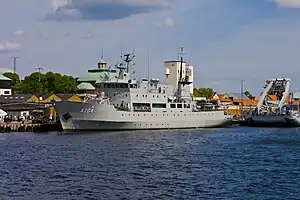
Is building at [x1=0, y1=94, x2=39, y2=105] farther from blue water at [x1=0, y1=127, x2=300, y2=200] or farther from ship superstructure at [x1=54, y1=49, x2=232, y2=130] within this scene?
blue water at [x1=0, y1=127, x2=300, y2=200]

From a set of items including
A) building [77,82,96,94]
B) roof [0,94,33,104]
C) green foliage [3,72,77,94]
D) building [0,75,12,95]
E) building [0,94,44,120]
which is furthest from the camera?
building [77,82,96,94]

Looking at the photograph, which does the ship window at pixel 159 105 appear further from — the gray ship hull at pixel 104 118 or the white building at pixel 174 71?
the white building at pixel 174 71

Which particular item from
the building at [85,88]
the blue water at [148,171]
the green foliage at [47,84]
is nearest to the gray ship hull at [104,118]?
the blue water at [148,171]

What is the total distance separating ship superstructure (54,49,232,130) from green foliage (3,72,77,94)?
164ft

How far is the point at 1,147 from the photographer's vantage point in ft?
214

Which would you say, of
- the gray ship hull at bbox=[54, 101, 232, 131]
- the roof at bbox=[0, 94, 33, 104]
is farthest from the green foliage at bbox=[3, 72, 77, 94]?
the gray ship hull at bbox=[54, 101, 232, 131]

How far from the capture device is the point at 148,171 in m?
44.5

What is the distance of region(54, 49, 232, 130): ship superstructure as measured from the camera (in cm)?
9686

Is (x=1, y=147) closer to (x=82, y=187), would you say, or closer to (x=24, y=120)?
(x=82, y=187)

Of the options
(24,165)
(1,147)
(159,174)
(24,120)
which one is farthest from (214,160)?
(24,120)

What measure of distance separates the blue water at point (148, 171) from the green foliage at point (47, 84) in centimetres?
9522

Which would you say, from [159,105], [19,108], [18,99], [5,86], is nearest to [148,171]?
[159,105]

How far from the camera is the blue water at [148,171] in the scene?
35250 mm

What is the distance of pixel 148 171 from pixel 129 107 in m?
56.5
